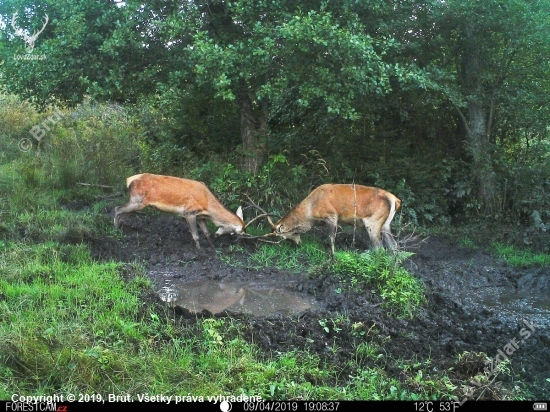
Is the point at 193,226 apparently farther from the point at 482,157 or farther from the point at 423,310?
the point at 482,157

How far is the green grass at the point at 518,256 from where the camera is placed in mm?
11922

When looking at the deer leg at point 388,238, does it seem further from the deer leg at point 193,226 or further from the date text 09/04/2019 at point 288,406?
the date text 09/04/2019 at point 288,406

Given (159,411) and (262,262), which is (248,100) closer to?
(262,262)

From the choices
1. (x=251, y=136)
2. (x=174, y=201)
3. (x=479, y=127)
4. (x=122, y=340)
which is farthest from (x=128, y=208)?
(x=479, y=127)

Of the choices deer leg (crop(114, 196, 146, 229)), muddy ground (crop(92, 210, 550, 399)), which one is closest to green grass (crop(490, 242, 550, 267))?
muddy ground (crop(92, 210, 550, 399))

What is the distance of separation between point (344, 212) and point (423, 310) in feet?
11.6

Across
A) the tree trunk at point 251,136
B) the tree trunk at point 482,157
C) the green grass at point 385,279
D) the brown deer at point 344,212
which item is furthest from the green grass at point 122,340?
the tree trunk at point 482,157

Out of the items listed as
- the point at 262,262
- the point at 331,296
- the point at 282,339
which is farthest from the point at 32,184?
Result: the point at 282,339

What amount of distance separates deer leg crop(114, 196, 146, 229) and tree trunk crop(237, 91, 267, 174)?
2563 millimetres

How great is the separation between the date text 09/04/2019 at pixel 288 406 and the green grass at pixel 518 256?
7027mm

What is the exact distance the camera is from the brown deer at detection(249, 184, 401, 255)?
12.0 m

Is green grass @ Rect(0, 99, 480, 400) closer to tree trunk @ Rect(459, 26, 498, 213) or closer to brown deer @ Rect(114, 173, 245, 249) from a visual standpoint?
brown deer @ Rect(114, 173, 245, 249)

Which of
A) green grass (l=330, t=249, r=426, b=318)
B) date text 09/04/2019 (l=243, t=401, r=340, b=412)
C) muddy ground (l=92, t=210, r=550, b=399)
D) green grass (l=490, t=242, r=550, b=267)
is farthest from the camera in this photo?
green grass (l=490, t=242, r=550, b=267)

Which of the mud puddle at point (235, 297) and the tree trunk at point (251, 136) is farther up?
the tree trunk at point (251, 136)
